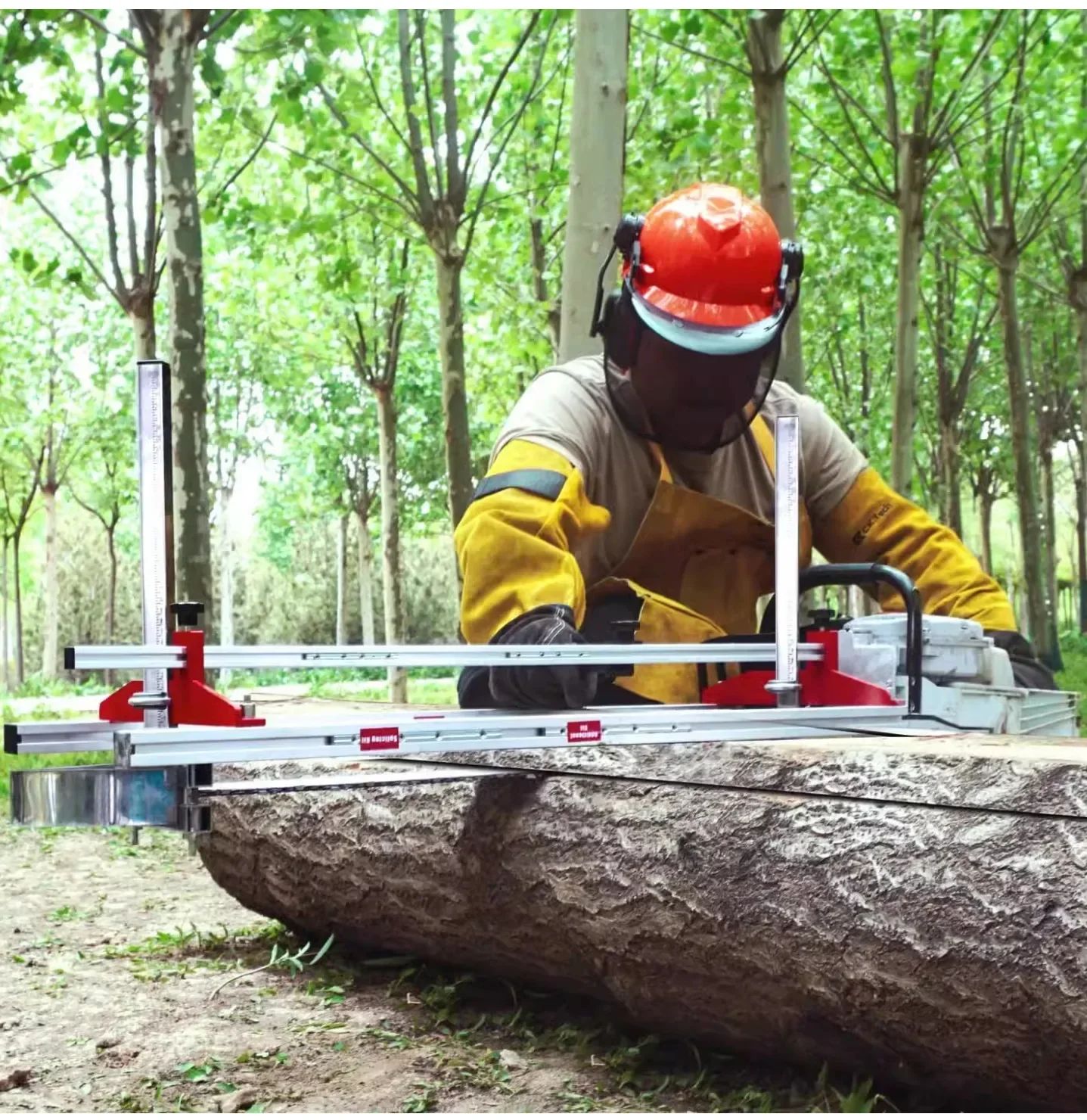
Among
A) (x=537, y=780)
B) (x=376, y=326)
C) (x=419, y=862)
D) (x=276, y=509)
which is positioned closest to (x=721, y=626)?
(x=537, y=780)

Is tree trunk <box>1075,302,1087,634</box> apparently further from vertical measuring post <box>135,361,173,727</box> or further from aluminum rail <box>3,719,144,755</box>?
aluminum rail <box>3,719,144,755</box>

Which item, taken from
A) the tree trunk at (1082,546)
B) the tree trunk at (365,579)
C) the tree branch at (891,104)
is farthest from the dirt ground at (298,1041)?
the tree trunk at (1082,546)

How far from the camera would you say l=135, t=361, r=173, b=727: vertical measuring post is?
2.04m

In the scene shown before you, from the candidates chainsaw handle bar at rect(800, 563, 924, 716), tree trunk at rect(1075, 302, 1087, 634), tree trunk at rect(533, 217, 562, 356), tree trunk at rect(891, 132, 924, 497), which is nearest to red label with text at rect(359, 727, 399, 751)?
chainsaw handle bar at rect(800, 563, 924, 716)

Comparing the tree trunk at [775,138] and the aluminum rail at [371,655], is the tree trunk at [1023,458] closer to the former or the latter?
the tree trunk at [775,138]

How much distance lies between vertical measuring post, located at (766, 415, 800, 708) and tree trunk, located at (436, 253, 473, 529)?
5.81m

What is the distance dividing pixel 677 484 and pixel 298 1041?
1.75 metres

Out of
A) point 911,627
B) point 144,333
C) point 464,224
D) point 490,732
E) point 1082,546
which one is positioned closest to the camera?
point 490,732

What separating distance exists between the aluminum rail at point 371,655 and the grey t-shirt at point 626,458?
2.68ft

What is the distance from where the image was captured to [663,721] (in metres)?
2.57

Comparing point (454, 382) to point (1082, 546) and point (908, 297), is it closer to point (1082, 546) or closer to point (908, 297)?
point (908, 297)

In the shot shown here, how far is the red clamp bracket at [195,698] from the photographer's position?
209 centimetres

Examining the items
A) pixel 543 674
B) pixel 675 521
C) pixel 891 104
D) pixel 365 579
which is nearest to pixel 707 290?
pixel 675 521

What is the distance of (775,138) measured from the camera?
22.0ft
